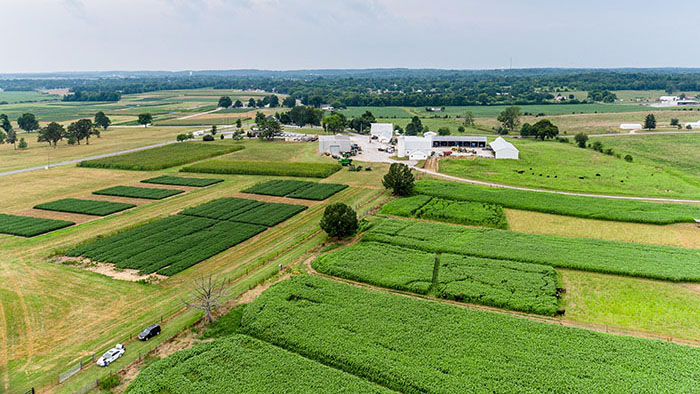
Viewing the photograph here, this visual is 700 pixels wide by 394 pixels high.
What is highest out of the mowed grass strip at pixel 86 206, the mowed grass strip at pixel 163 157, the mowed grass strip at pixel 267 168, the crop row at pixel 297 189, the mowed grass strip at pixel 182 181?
the mowed grass strip at pixel 163 157

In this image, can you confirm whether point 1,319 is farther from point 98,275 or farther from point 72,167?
point 72,167

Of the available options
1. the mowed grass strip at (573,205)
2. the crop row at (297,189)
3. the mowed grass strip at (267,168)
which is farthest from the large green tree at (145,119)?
the mowed grass strip at (573,205)

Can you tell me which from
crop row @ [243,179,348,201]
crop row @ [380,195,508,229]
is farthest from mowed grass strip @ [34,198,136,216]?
crop row @ [380,195,508,229]

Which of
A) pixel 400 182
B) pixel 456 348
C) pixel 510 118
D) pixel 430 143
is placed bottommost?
pixel 456 348

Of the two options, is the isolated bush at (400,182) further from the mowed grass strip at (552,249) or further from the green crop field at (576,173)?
the green crop field at (576,173)

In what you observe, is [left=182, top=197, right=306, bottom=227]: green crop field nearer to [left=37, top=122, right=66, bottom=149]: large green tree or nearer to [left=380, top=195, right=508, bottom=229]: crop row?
[left=380, top=195, right=508, bottom=229]: crop row

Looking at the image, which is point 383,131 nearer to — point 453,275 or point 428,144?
point 428,144

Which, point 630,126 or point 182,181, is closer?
point 182,181

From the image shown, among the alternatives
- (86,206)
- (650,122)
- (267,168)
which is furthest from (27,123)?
(650,122)
